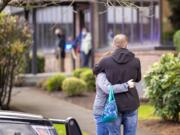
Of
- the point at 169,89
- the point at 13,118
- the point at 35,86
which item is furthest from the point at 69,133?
the point at 35,86

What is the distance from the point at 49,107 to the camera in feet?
55.8

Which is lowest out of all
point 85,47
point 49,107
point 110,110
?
point 49,107

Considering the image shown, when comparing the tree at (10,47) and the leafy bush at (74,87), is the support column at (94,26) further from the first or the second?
the tree at (10,47)

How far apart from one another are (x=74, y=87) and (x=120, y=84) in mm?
9937

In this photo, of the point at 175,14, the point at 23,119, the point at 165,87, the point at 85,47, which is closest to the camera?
the point at 23,119

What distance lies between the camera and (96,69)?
906cm

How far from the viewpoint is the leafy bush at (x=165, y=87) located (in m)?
12.7

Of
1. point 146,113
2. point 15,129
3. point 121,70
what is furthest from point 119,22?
point 15,129

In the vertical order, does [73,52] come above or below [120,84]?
below

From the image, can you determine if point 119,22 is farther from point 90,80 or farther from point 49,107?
point 49,107

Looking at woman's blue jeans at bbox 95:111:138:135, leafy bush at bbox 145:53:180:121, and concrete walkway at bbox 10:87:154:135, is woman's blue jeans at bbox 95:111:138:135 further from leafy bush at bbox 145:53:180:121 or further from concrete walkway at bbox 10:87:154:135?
leafy bush at bbox 145:53:180:121

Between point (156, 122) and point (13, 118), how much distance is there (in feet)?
27.2

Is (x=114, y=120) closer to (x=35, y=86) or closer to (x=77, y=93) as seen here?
(x=77, y=93)

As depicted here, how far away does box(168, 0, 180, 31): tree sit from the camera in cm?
2662
